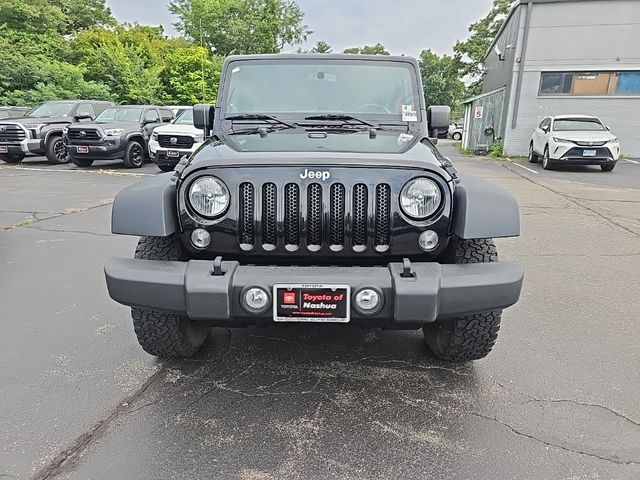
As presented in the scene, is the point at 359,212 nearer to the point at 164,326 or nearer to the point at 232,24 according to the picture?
the point at 164,326

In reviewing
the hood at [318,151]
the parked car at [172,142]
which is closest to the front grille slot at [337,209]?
the hood at [318,151]

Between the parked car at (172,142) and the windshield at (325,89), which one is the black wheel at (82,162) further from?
the windshield at (325,89)

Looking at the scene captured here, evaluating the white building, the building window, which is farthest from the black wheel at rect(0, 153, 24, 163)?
the building window

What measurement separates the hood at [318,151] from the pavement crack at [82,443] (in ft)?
4.02

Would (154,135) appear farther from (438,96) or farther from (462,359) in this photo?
(438,96)

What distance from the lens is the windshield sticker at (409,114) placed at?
346 cm

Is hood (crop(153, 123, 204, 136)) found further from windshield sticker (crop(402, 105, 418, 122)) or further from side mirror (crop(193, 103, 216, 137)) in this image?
windshield sticker (crop(402, 105, 418, 122))

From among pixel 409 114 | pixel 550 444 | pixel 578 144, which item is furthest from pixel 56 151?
pixel 550 444

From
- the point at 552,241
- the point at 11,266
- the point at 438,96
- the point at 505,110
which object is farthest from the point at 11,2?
the point at 438,96

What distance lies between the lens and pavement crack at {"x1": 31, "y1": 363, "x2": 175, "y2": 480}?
2.02 m

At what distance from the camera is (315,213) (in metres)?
2.31

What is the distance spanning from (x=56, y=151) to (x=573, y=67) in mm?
17764

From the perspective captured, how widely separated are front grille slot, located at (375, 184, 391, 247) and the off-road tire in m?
14.2

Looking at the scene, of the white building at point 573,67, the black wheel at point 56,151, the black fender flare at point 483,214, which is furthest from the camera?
the white building at point 573,67
